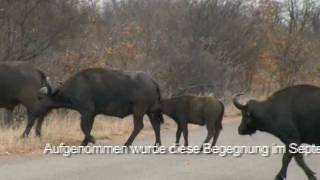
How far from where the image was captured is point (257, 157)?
13.9 metres

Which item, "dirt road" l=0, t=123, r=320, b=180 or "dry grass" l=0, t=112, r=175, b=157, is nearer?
"dirt road" l=0, t=123, r=320, b=180

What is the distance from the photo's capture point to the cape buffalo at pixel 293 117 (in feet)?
34.4

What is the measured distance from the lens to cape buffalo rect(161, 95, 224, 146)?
1500 centimetres

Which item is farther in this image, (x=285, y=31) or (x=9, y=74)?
(x=285, y=31)

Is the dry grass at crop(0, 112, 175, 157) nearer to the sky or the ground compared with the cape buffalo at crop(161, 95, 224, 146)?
nearer to the ground

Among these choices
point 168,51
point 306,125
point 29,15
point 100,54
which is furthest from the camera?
point 168,51

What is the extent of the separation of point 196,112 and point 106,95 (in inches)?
80.8

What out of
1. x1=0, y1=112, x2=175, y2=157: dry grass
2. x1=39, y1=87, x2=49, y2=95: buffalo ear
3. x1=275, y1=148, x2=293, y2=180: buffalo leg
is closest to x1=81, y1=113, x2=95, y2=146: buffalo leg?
x1=0, y1=112, x2=175, y2=157: dry grass

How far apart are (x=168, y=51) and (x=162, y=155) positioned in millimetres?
14967

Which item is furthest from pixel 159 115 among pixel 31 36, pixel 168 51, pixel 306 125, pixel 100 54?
pixel 168 51

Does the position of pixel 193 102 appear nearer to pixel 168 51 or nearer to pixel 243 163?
pixel 243 163

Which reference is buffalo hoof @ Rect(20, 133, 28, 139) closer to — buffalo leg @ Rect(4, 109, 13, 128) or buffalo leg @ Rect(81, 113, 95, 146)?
buffalo leg @ Rect(81, 113, 95, 146)

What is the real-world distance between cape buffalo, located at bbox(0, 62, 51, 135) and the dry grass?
80cm

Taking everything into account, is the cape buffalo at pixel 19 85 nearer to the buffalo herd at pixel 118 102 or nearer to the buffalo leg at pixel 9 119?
the buffalo herd at pixel 118 102
